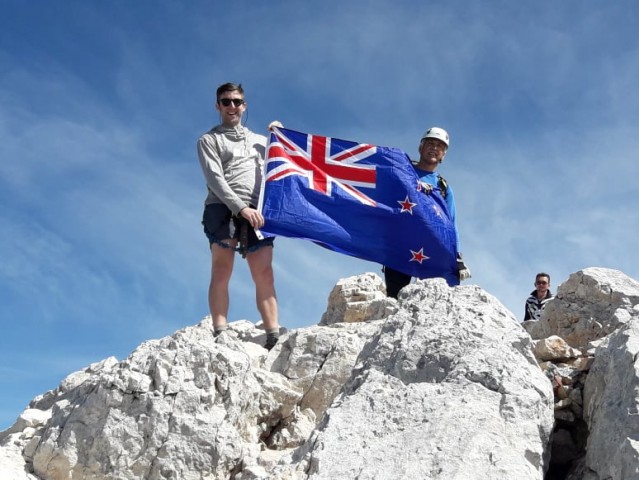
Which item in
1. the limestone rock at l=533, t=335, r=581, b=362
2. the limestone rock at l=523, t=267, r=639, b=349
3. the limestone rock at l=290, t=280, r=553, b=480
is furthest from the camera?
the limestone rock at l=523, t=267, r=639, b=349

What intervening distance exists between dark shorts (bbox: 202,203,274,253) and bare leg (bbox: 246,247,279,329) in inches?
5.1

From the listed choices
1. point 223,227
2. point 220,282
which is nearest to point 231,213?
point 223,227

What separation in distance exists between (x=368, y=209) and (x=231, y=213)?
109 inches

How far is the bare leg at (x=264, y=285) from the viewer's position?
998cm

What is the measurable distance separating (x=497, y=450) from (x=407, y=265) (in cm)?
710

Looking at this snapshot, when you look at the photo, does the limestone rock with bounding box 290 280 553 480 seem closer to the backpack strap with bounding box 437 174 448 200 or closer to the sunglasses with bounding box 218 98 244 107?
the sunglasses with bounding box 218 98 244 107

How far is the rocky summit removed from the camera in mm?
5109

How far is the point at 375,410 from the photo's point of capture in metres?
5.52

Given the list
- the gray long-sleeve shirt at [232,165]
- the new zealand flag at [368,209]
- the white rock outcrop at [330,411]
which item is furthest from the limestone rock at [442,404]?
the new zealand flag at [368,209]

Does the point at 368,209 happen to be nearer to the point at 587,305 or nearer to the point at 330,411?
the point at 587,305

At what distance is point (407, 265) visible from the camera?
1199 cm

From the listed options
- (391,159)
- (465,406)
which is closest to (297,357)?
(465,406)

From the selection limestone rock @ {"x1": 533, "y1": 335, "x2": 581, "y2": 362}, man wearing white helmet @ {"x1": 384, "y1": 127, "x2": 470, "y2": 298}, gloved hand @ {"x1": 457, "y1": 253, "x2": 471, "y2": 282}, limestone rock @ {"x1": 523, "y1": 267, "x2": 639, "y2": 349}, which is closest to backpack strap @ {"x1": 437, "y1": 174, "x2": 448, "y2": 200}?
man wearing white helmet @ {"x1": 384, "y1": 127, "x2": 470, "y2": 298}

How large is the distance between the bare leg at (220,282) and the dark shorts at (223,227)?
84 millimetres
